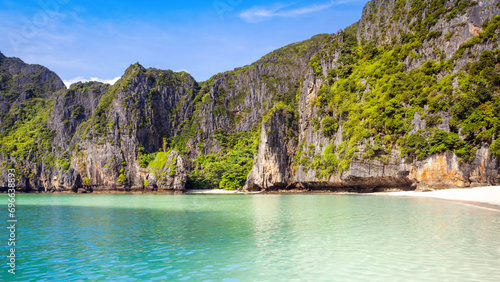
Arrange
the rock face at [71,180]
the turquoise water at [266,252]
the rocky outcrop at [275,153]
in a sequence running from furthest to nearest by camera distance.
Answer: the rock face at [71,180], the rocky outcrop at [275,153], the turquoise water at [266,252]

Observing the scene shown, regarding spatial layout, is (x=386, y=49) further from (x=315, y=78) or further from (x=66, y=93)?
(x=66, y=93)

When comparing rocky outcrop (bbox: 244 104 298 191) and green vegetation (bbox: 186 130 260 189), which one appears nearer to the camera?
rocky outcrop (bbox: 244 104 298 191)

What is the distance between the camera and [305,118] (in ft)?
229

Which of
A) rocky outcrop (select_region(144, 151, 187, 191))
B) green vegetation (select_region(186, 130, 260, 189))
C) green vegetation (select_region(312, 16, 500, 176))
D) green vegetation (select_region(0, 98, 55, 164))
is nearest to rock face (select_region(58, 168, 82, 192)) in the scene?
rocky outcrop (select_region(144, 151, 187, 191))

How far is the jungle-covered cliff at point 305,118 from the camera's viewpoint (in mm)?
38500

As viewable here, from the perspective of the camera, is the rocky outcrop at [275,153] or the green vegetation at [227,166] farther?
the green vegetation at [227,166]

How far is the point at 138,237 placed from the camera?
43.6 ft

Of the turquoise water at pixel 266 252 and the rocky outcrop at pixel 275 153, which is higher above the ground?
the rocky outcrop at pixel 275 153

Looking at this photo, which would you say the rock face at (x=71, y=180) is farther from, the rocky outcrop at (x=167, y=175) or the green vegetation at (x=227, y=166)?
the green vegetation at (x=227, y=166)

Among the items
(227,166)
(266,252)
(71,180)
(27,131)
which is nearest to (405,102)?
(266,252)

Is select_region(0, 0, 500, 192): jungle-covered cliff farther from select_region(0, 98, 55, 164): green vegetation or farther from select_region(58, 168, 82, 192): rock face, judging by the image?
select_region(0, 98, 55, 164): green vegetation

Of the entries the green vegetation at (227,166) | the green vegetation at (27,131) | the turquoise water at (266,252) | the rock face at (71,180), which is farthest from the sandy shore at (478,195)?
the green vegetation at (27,131)

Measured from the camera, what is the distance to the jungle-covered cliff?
3850 centimetres

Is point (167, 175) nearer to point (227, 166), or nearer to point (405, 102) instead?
point (227, 166)
